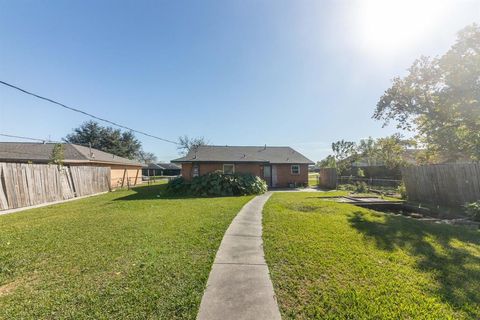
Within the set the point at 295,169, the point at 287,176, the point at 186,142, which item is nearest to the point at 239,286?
the point at 287,176

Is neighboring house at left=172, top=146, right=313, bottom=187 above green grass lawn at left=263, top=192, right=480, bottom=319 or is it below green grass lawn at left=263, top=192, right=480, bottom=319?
above

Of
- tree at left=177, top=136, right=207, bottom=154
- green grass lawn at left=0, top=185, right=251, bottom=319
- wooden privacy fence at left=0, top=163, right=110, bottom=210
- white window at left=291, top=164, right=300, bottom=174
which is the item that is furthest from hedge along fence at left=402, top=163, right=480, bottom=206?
tree at left=177, top=136, right=207, bottom=154

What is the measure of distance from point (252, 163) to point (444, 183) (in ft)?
44.4

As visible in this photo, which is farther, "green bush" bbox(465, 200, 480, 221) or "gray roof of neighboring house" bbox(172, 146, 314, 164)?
"gray roof of neighboring house" bbox(172, 146, 314, 164)

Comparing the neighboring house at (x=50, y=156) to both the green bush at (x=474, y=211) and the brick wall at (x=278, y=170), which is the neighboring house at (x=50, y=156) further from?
the green bush at (x=474, y=211)

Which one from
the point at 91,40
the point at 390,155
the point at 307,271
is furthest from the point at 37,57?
the point at 390,155

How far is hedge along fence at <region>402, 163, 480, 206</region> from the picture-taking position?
8938 millimetres

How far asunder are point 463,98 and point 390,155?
15.9 meters

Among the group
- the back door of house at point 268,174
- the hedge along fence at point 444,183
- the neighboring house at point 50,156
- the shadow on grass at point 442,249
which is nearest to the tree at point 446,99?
the hedge along fence at point 444,183

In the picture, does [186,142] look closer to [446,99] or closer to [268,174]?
[268,174]

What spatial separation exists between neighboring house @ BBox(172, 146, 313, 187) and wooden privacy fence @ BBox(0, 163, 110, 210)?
6877mm

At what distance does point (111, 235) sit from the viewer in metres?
5.81

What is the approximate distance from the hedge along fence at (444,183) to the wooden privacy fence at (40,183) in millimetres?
19290

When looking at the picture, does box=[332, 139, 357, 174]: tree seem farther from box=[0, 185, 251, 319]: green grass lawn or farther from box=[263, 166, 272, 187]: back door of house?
box=[0, 185, 251, 319]: green grass lawn
